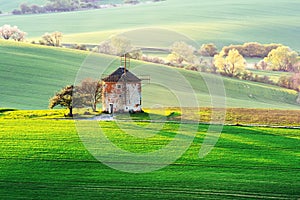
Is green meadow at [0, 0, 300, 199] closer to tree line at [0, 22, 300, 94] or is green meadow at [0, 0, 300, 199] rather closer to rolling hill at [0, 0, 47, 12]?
tree line at [0, 22, 300, 94]

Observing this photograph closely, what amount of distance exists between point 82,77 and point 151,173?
25.3 m

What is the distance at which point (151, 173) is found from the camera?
2511cm

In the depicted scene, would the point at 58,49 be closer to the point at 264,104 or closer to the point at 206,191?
the point at 264,104

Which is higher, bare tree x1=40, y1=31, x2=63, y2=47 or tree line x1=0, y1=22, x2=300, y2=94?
bare tree x1=40, y1=31, x2=63, y2=47

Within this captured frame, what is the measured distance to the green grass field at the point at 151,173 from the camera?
2291 centimetres

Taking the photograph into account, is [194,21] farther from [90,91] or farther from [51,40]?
[90,91]

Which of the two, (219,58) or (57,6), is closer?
(219,58)

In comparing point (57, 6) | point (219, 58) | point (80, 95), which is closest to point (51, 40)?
point (219, 58)

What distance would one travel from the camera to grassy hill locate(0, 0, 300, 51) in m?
76.9

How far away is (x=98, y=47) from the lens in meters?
65.9

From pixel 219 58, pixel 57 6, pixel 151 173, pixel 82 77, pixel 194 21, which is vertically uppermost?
pixel 57 6

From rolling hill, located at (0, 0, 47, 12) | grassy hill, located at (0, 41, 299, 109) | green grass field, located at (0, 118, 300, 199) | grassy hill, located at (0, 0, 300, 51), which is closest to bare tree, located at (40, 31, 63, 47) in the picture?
grassy hill, located at (0, 0, 300, 51)

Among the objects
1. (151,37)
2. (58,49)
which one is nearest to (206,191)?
(58,49)

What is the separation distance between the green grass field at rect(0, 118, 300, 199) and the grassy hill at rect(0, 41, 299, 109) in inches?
546
